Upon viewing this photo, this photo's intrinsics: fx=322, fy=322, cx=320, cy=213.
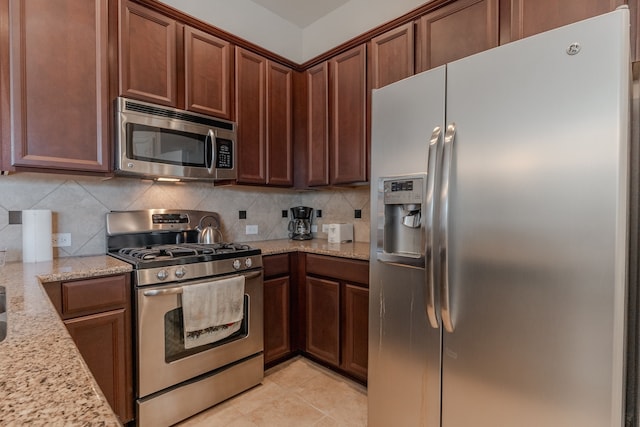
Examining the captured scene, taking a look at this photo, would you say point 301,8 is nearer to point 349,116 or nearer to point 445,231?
point 349,116

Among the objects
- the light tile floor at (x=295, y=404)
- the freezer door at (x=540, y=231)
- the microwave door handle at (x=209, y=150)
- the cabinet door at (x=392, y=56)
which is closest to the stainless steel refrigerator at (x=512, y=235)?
the freezer door at (x=540, y=231)

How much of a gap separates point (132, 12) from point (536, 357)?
2.67 meters

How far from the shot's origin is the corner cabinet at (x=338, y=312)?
208 centimetres

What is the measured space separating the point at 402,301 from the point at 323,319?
3.32 feet

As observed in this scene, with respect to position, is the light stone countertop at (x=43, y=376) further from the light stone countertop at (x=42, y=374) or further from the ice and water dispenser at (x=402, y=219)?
the ice and water dispenser at (x=402, y=219)

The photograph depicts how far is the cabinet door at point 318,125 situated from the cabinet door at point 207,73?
681mm

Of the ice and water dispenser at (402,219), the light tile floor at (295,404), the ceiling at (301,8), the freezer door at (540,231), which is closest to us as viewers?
the freezer door at (540,231)

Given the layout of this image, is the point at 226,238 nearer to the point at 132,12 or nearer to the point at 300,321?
the point at 300,321

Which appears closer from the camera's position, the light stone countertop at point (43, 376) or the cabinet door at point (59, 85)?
the light stone countertop at point (43, 376)

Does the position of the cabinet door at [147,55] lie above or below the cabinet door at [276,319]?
above

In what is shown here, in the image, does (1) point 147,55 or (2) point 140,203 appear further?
(2) point 140,203

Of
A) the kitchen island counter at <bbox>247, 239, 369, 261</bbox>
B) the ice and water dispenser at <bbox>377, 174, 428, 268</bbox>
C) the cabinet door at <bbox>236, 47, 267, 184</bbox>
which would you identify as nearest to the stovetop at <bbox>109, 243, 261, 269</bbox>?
the kitchen island counter at <bbox>247, 239, 369, 261</bbox>

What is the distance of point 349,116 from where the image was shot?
244 centimetres

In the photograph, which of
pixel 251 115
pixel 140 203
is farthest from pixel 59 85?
pixel 251 115
